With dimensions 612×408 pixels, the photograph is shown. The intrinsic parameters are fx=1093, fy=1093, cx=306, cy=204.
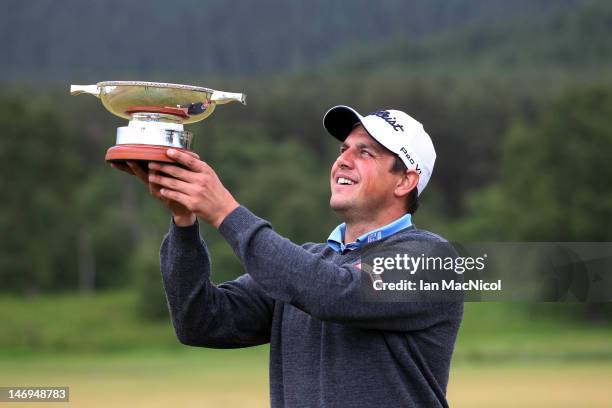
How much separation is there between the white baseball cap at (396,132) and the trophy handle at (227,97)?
46 cm

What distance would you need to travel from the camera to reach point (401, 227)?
4164mm

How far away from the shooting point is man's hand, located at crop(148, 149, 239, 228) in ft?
11.9

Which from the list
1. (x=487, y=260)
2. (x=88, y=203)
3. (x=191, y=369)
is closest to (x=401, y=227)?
(x=487, y=260)

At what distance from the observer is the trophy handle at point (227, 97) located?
12.4ft

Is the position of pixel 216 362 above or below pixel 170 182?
above

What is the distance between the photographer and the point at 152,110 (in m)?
3.86

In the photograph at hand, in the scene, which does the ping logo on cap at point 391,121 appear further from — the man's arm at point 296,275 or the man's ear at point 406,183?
the man's arm at point 296,275

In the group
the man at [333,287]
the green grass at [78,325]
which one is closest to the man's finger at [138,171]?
the man at [333,287]

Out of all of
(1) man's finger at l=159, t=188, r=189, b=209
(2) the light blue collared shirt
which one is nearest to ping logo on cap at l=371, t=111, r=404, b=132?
(2) the light blue collared shirt

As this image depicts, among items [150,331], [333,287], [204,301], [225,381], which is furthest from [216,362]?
[333,287]

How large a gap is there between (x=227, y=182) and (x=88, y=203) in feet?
37.5

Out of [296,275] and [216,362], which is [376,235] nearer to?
[296,275]

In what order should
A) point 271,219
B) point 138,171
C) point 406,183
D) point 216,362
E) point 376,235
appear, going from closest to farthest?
point 138,171
point 376,235
point 406,183
point 216,362
point 271,219

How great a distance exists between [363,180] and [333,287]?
609 millimetres
